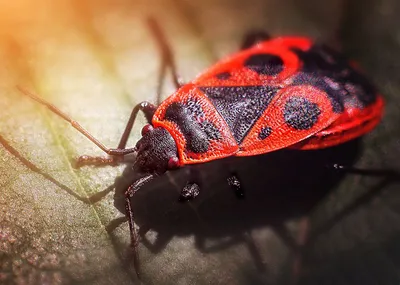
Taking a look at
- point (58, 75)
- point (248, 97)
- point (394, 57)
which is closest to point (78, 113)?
point (58, 75)

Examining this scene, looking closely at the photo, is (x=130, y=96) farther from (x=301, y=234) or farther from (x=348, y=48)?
(x=348, y=48)

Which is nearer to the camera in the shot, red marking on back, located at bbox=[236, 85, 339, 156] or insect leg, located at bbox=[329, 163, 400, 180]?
red marking on back, located at bbox=[236, 85, 339, 156]

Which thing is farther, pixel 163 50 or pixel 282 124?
pixel 163 50

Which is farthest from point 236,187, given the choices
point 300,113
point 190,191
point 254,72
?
point 254,72

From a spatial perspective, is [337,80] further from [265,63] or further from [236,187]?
[236,187]

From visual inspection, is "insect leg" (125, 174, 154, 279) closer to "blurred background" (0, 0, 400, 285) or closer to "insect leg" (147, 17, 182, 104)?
"blurred background" (0, 0, 400, 285)

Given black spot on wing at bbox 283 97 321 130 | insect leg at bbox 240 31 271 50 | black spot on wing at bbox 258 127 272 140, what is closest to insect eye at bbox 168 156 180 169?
black spot on wing at bbox 258 127 272 140
